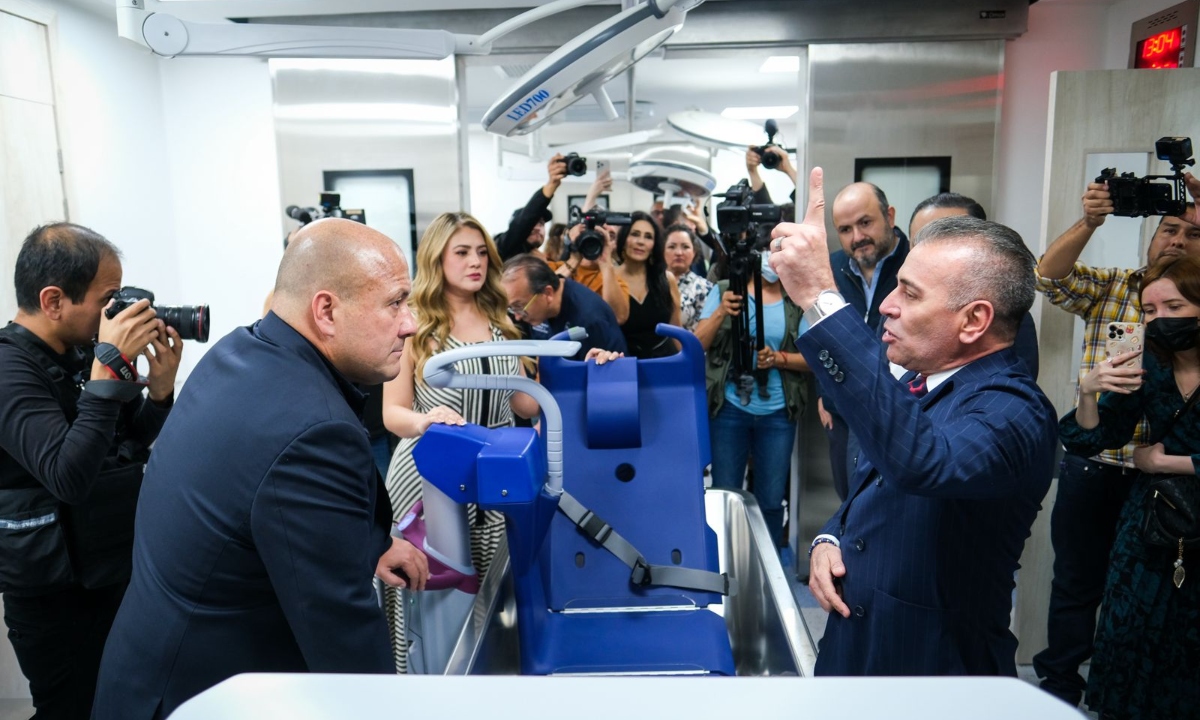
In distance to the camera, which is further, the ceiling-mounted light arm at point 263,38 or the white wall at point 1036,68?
the white wall at point 1036,68

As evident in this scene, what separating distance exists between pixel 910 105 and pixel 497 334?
2.34 m

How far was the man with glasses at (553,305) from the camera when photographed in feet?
9.53

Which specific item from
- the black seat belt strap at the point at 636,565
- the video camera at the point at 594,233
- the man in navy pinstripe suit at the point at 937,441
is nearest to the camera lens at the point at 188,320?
the black seat belt strap at the point at 636,565

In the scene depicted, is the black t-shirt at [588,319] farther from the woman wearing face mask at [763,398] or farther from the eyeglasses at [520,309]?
the woman wearing face mask at [763,398]

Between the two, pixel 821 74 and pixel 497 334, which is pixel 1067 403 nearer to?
pixel 821 74

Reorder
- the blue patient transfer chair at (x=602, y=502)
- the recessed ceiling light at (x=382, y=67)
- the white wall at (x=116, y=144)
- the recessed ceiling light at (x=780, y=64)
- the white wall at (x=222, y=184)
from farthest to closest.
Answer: the recessed ceiling light at (x=780, y=64) → the white wall at (x=222, y=184) → the recessed ceiling light at (x=382, y=67) → the white wall at (x=116, y=144) → the blue patient transfer chair at (x=602, y=502)

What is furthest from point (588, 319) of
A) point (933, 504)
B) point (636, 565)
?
point (933, 504)

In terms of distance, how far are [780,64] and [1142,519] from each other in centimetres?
500

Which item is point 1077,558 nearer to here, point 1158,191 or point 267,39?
point 1158,191

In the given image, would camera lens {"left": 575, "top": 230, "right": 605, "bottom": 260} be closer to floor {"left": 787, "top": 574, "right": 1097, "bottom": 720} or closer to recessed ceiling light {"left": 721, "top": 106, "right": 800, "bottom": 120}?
floor {"left": 787, "top": 574, "right": 1097, "bottom": 720}

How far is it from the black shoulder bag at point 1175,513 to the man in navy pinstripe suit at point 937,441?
0.94 metres

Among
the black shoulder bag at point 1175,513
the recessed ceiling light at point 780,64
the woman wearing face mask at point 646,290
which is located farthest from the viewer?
the recessed ceiling light at point 780,64

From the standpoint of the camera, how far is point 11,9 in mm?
3064

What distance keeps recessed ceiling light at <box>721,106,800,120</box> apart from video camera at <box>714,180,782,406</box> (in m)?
6.19
